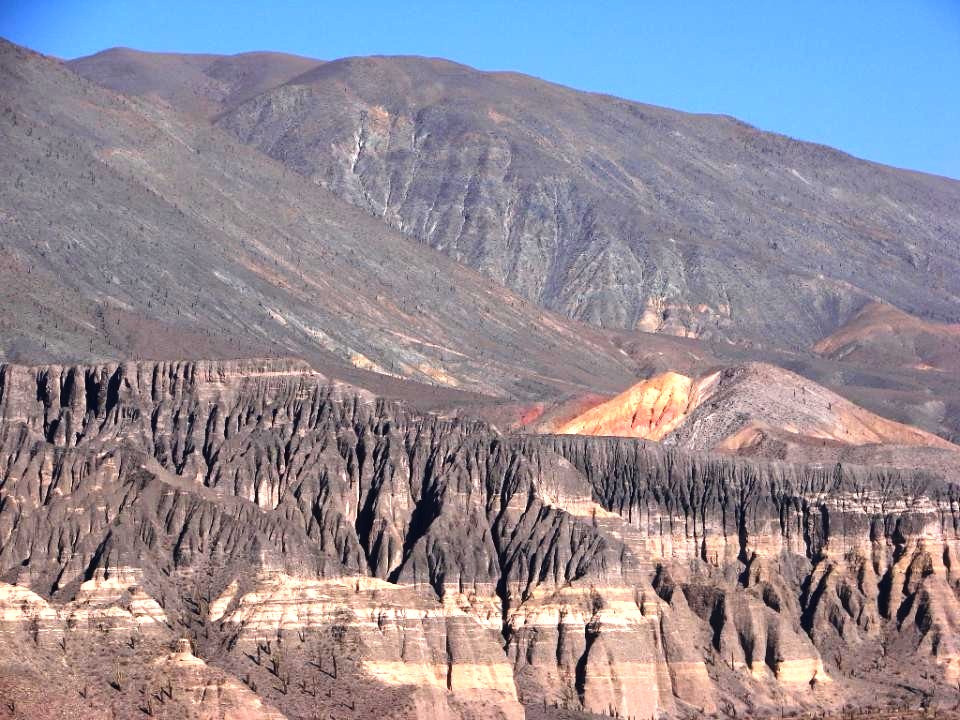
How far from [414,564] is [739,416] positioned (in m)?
68.2

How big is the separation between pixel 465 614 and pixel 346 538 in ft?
35.5

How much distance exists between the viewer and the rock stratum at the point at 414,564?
94.0 m

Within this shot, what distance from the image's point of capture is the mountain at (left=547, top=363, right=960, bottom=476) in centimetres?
17262

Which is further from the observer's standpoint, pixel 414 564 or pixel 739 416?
pixel 739 416

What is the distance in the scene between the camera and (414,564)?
112 m

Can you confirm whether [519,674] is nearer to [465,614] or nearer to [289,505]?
[465,614]

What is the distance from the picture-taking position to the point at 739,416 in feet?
582

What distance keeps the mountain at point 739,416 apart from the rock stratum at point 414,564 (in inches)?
1117

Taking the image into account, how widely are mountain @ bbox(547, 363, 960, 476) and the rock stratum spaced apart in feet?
93.1

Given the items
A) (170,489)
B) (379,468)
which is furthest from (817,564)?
(170,489)

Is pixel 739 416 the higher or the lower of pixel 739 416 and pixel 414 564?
the higher

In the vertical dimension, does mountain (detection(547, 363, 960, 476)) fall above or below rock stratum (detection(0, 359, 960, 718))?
above

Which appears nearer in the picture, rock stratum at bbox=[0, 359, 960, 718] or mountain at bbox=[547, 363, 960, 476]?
rock stratum at bbox=[0, 359, 960, 718]

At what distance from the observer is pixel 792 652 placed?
121 m
